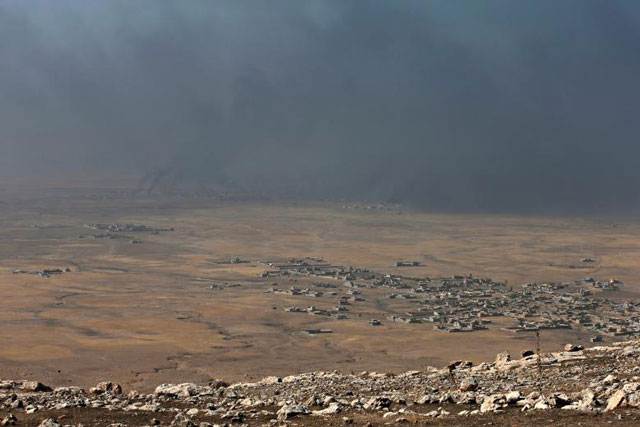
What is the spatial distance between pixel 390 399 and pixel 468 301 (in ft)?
241

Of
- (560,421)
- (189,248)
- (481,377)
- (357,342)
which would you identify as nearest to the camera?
(560,421)

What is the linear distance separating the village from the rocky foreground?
1811 inches

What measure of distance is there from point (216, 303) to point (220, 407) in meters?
66.6

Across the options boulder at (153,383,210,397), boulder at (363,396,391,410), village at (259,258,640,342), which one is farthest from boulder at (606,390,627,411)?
village at (259,258,640,342)

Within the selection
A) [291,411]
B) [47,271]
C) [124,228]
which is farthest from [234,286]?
[291,411]

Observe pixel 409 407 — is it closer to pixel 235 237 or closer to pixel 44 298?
pixel 44 298

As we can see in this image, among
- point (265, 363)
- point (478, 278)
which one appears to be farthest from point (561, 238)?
point (265, 363)

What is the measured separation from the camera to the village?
266 feet

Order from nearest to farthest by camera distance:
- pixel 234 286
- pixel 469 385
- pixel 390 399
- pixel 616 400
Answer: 1. pixel 616 400
2. pixel 390 399
3. pixel 469 385
4. pixel 234 286

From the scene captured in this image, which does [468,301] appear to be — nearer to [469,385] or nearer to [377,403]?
[469,385]

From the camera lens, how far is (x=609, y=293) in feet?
332

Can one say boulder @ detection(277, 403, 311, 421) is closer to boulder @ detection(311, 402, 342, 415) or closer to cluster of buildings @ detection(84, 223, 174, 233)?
boulder @ detection(311, 402, 342, 415)

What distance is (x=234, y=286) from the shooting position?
10344cm

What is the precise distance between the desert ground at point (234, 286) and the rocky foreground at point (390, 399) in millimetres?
24363
